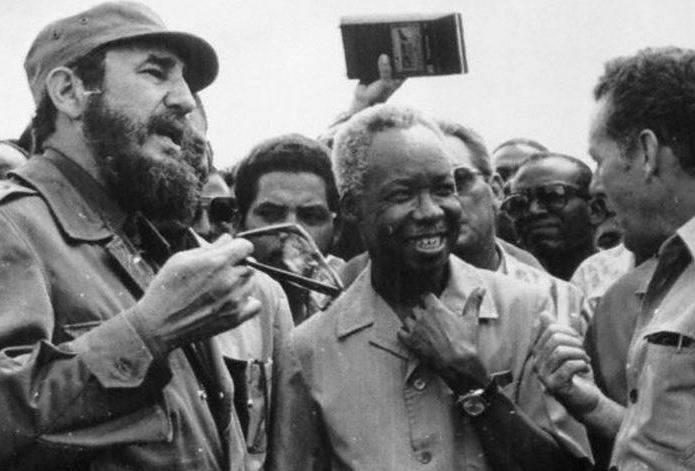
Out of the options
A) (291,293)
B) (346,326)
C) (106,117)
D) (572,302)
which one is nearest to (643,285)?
(572,302)

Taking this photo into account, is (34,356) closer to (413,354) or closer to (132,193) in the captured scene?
(132,193)

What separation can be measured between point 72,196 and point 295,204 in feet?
6.49

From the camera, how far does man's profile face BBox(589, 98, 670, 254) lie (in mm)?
3811

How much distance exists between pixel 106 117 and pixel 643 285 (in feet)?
5.67

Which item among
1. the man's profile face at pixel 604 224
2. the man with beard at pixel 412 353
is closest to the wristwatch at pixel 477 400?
the man with beard at pixel 412 353

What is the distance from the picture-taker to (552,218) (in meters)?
6.53

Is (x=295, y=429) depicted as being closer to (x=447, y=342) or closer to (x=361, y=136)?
(x=447, y=342)

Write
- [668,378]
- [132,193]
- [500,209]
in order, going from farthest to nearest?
[500,209]
[132,193]
[668,378]

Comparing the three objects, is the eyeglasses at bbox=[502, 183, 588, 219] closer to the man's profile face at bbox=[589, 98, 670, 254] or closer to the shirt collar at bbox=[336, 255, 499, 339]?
the shirt collar at bbox=[336, 255, 499, 339]

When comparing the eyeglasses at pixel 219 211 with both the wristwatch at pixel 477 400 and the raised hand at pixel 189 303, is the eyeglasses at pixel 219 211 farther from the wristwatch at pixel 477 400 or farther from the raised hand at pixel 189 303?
the raised hand at pixel 189 303

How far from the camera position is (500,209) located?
6.99 m

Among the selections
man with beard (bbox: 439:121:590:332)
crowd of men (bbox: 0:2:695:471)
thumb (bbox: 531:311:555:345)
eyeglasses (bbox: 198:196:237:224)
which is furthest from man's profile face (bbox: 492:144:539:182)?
thumb (bbox: 531:311:555:345)

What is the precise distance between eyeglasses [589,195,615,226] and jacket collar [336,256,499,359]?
8.23 ft

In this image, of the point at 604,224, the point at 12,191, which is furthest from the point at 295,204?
the point at 12,191
